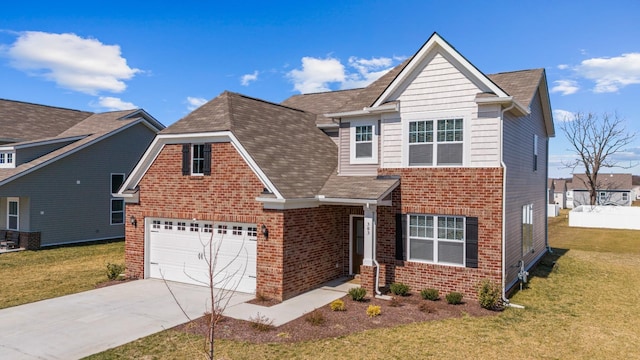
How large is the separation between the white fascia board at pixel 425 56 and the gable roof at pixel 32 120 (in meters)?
24.6

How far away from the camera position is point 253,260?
43.8 ft

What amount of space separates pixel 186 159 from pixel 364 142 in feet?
20.6

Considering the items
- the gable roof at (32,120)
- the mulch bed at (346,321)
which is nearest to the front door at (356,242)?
the mulch bed at (346,321)

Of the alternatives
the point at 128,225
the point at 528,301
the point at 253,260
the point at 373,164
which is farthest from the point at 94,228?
the point at 528,301

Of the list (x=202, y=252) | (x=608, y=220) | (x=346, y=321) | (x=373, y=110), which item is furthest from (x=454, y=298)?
(x=608, y=220)

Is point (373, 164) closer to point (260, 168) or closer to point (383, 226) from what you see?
point (383, 226)

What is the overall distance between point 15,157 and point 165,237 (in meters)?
14.4

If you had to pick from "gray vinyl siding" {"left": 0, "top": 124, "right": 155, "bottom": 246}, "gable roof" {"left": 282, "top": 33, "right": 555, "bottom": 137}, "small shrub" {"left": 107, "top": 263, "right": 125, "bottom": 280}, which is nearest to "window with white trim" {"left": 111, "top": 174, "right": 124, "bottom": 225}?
"gray vinyl siding" {"left": 0, "top": 124, "right": 155, "bottom": 246}

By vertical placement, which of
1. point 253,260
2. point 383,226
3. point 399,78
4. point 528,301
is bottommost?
point 528,301

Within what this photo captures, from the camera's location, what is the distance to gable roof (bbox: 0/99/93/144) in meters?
27.1

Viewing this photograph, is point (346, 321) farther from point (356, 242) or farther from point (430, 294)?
point (356, 242)

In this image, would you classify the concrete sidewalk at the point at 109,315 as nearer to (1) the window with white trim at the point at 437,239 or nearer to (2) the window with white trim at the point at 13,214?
(1) the window with white trim at the point at 437,239

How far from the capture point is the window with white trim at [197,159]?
14406 millimetres

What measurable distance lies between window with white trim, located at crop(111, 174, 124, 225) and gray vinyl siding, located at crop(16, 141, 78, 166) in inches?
145
